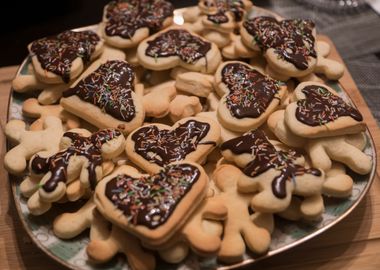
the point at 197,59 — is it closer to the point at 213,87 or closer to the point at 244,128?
the point at 213,87

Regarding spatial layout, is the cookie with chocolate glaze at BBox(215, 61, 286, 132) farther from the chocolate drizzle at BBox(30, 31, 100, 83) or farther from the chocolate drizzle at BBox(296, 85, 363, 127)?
the chocolate drizzle at BBox(30, 31, 100, 83)

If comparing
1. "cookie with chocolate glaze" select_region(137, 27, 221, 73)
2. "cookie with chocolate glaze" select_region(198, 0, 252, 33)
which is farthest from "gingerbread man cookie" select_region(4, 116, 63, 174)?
"cookie with chocolate glaze" select_region(198, 0, 252, 33)

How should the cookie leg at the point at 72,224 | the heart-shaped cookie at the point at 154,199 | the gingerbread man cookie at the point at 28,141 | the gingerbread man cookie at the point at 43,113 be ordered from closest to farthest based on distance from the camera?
the heart-shaped cookie at the point at 154,199, the cookie leg at the point at 72,224, the gingerbread man cookie at the point at 28,141, the gingerbread man cookie at the point at 43,113

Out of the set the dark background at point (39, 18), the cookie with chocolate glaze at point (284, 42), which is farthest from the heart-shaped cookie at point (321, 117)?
the dark background at point (39, 18)

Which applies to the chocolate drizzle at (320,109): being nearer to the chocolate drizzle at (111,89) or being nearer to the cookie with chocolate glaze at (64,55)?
the chocolate drizzle at (111,89)

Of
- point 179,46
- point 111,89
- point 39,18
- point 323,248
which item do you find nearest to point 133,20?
point 179,46

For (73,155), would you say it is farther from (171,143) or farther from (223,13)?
(223,13)
